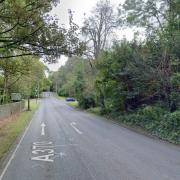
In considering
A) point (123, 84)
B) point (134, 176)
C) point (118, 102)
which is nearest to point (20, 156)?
point (134, 176)

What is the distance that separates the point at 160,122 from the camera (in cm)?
1597

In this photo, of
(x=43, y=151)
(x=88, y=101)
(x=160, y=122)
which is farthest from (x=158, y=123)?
(x=88, y=101)

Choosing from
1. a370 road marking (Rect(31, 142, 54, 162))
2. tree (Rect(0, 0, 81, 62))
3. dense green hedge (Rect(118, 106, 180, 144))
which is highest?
tree (Rect(0, 0, 81, 62))

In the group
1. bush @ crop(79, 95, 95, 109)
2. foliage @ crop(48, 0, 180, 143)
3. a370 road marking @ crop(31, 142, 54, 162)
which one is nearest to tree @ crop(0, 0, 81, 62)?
foliage @ crop(48, 0, 180, 143)

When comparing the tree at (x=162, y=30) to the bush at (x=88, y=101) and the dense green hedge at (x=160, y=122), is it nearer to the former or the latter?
the dense green hedge at (x=160, y=122)

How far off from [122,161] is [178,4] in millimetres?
17061

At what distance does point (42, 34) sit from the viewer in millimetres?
11547

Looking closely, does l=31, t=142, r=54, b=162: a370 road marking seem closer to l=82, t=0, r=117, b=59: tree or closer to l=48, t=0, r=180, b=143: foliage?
l=48, t=0, r=180, b=143: foliage

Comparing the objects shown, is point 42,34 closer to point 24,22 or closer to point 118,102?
point 24,22

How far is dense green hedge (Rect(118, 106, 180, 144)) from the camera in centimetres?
1384

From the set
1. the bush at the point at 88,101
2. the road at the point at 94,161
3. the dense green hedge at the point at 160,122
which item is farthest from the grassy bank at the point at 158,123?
the bush at the point at 88,101

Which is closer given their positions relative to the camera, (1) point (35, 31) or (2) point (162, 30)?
(1) point (35, 31)

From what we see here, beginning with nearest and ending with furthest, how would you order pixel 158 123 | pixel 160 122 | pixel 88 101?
pixel 160 122 → pixel 158 123 → pixel 88 101

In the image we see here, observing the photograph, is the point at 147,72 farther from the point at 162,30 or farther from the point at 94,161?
the point at 94,161
